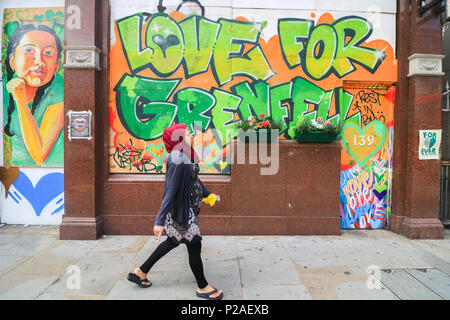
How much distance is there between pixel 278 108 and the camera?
5.50 m

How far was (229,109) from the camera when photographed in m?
5.46

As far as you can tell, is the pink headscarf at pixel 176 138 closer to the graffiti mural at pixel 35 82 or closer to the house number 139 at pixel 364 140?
the graffiti mural at pixel 35 82

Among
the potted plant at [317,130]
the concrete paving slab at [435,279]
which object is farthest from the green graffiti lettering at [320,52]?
the concrete paving slab at [435,279]

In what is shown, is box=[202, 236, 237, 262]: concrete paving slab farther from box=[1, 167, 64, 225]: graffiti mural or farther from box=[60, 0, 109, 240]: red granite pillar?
box=[1, 167, 64, 225]: graffiti mural

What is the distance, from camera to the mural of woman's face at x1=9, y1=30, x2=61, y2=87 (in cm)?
564

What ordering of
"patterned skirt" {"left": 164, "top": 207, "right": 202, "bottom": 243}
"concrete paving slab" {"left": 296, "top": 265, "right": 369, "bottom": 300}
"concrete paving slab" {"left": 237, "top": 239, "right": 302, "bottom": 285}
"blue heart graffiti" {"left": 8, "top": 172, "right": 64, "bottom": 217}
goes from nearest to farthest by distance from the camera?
"patterned skirt" {"left": 164, "top": 207, "right": 202, "bottom": 243}, "concrete paving slab" {"left": 296, "top": 265, "right": 369, "bottom": 300}, "concrete paving slab" {"left": 237, "top": 239, "right": 302, "bottom": 285}, "blue heart graffiti" {"left": 8, "top": 172, "right": 64, "bottom": 217}

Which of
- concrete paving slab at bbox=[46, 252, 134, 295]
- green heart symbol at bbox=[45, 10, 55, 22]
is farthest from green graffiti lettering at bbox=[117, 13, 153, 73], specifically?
concrete paving slab at bbox=[46, 252, 134, 295]

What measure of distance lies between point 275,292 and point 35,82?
5942 millimetres

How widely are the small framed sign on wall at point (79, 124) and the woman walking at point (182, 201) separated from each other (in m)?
2.75

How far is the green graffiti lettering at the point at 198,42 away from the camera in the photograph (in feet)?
17.7

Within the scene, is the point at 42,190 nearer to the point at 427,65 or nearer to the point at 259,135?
the point at 259,135

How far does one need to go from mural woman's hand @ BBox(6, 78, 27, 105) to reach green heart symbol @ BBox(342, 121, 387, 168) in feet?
21.6

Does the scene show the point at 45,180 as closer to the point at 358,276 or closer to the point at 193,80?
the point at 193,80
